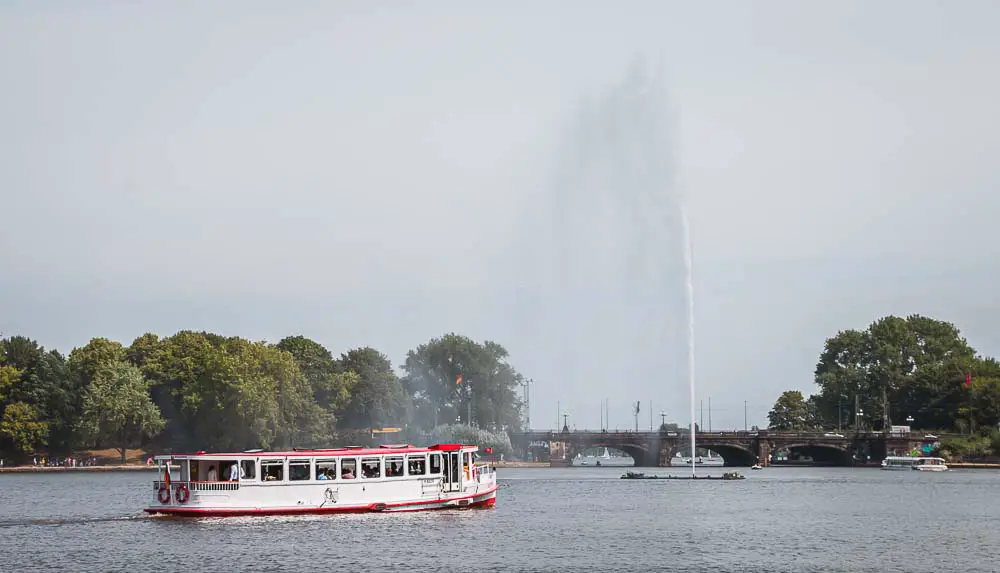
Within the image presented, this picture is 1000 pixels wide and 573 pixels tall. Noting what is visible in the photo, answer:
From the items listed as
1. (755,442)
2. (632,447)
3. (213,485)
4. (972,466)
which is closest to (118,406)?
(632,447)

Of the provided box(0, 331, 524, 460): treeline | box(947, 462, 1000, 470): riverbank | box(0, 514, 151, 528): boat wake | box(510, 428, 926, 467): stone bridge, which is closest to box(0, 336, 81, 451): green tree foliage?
box(0, 331, 524, 460): treeline

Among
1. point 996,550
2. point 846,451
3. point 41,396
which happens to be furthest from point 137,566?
point 846,451

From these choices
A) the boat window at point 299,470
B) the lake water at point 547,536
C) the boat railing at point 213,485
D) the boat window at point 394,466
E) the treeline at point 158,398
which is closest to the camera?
the lake water at point 547,536

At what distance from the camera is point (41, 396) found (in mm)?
177750

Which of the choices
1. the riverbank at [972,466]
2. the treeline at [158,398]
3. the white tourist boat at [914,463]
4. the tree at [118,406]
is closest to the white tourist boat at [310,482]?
the treeline at [158,398]

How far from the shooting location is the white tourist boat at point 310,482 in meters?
76.0

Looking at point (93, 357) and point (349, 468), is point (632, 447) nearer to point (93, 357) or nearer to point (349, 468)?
point (93, 357)

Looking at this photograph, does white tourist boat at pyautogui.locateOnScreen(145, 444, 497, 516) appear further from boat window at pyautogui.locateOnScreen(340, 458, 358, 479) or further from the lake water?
the lake water

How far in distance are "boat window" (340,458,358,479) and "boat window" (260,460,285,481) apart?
144 inches

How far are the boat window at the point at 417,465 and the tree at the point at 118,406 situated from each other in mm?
99994

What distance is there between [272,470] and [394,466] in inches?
302

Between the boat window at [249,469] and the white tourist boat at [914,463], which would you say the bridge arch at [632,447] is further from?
the boat window at [249,469]

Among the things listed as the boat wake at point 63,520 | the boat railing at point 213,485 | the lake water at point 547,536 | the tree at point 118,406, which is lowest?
the lake water at point 547,536

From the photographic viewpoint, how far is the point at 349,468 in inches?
3100
